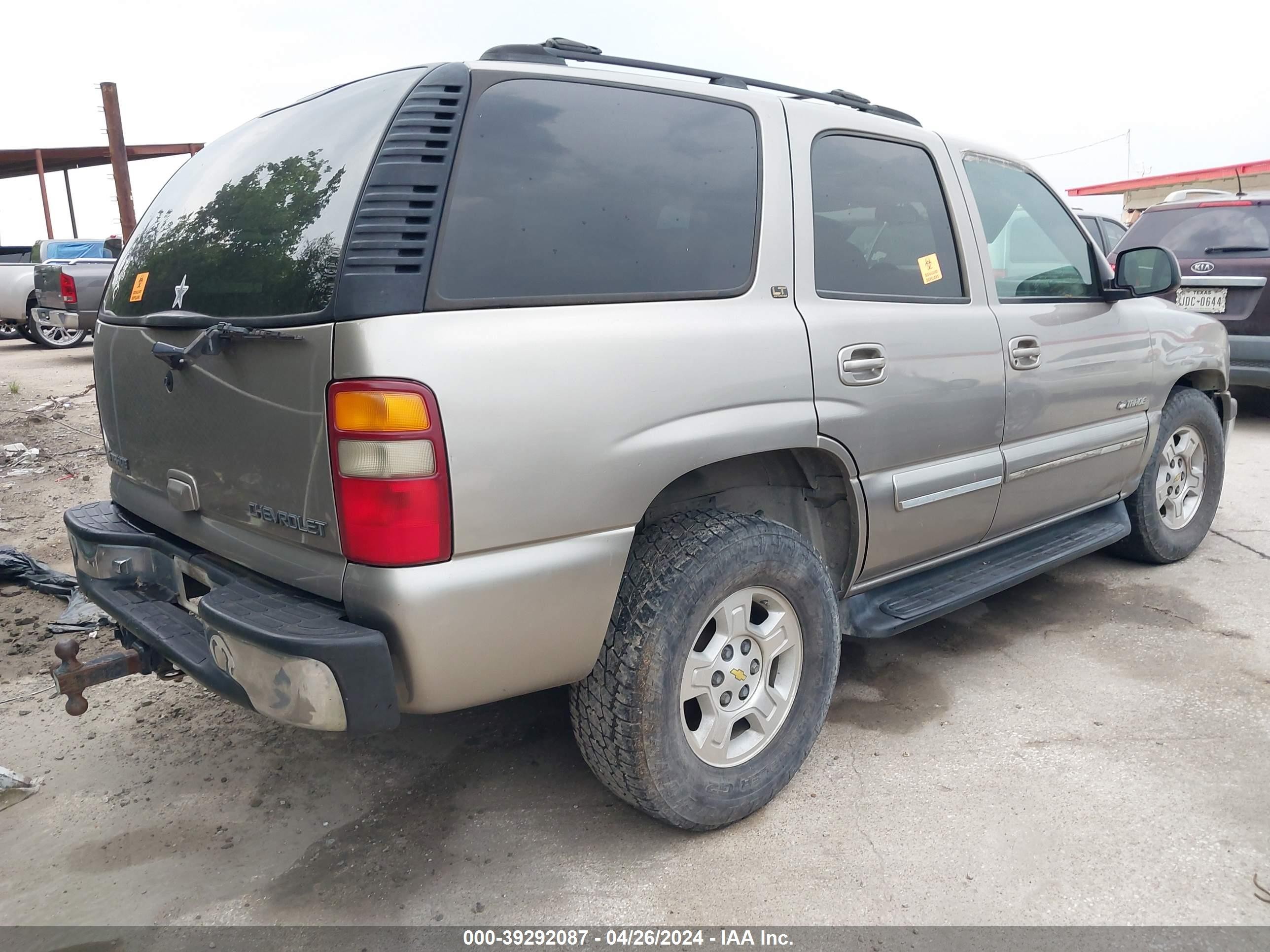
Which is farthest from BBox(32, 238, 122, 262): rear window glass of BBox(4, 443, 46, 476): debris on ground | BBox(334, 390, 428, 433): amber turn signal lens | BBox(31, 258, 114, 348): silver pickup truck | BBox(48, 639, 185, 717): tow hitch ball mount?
BBox(334, 390, 428, 433): amber turn signal lens

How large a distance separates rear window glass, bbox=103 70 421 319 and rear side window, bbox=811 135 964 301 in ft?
4.00

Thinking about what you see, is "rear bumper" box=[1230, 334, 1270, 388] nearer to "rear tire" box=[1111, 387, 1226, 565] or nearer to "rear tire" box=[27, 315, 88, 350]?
"rear tire" box=[1111, 387, 1226, 565]

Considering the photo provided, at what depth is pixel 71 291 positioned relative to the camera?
10898 millimetres

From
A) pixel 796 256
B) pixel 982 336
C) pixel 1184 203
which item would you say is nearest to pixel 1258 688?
pixel 982 336

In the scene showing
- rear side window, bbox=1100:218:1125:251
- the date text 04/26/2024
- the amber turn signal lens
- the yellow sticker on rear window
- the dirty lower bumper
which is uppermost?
rear side window, bbox=1100:218:1125:251

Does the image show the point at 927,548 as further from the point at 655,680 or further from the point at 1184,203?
the point at 1184,203

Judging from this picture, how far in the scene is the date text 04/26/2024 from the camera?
6.86 feet

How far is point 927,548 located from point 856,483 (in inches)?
21.2

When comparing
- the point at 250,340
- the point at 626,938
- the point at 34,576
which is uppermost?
the point at 250,340

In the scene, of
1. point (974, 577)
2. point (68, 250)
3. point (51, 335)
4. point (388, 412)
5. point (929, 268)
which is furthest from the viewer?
point (68, 250)

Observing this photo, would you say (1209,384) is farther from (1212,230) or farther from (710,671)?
(1212,230)

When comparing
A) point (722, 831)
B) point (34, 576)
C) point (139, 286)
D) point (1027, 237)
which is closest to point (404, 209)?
point (139, 286)

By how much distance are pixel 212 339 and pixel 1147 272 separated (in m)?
3.43

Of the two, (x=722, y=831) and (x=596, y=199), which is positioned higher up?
(x=596, y=199)
